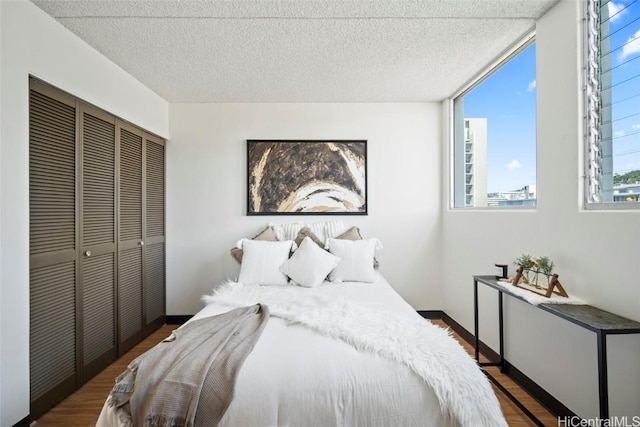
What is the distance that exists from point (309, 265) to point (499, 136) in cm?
208

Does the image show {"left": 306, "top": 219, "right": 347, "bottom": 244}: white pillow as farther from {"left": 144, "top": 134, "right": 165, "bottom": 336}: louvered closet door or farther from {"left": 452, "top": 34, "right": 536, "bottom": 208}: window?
{"left": 144, "top": 134, "right": 165, "bottom": 336}: louvered closet door

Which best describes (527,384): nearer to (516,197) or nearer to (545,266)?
(545,266)

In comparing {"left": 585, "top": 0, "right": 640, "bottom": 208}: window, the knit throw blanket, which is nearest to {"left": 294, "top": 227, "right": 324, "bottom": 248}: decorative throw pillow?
the knit throw blanket

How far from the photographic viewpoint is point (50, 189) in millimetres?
2094

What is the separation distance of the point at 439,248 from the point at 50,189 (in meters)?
3.72

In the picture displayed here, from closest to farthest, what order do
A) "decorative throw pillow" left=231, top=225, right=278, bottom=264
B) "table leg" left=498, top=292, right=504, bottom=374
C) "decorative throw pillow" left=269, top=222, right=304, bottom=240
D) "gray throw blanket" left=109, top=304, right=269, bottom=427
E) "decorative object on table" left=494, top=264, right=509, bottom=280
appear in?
"gray throw blanket" left=109, top=304, right=269, bottom=427, "decorative object on table" left=494, top=264, right=509, bottom=280, "table leg" left=498, top=292, right=504, bottom=374, "decorative throw pillow" left=231, top=225, right=278, bottom=264, "decorative throw pillow" left=269, top=222, right=304, bottom=240

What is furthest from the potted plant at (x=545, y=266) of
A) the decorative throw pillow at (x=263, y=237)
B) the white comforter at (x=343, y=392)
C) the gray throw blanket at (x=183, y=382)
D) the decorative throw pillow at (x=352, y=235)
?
the decorative throw pillow at (x=263, y=237)

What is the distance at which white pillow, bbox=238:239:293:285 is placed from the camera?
295cm

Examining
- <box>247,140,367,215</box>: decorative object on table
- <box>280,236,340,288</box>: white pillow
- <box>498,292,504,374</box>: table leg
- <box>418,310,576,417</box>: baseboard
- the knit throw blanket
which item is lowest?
<box>418,310,576,417</box>: baseboard

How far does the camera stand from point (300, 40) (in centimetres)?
237

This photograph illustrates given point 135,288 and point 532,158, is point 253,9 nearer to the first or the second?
point 532,158

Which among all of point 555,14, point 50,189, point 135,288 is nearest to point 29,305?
point 50,189

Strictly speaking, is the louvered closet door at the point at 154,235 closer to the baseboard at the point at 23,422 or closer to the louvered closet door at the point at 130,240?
the louvered closet door at the point at 130,240

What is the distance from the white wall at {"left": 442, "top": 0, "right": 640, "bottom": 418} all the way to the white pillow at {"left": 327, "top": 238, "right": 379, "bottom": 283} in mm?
1159
